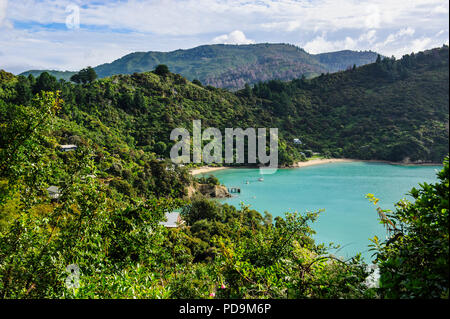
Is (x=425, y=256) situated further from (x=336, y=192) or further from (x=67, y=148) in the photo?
(x=336, y=192)

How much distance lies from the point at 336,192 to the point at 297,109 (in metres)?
35.9

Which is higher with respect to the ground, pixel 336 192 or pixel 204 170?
pixel 204 170

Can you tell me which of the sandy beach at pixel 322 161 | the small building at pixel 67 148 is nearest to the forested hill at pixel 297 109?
the sandy beach at pixel 322 161

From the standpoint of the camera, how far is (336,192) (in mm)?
37844

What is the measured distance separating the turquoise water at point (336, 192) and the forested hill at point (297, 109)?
679 cm

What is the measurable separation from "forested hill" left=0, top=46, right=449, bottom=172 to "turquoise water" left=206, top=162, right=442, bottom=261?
6793mm

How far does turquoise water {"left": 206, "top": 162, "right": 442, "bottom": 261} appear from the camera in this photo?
2516cm

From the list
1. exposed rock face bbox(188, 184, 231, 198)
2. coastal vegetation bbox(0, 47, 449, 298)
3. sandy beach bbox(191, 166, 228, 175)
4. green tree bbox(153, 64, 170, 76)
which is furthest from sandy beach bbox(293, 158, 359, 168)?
green tree bbox(153, 64, 170, 76)

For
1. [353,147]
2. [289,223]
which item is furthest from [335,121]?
[289,223]

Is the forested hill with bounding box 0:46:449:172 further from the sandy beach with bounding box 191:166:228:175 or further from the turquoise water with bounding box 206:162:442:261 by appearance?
the turquoise water with bounding box 206:162:442:261

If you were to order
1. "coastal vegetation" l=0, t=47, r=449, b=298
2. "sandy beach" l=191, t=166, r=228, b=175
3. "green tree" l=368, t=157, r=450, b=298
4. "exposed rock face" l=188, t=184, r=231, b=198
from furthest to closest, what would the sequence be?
1. "sandy beach" l=191, t=166, r=228, b=175
2. "exposed rock face" l=188, t=184, r=231, b=198
3. "coastal vegetation" l=0, t=47, r=449, b=298
4. "green tree" l=368, t=157, r=450, b=298

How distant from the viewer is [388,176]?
44500mm

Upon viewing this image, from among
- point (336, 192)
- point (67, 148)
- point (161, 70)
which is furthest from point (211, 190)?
point (161, 70)
